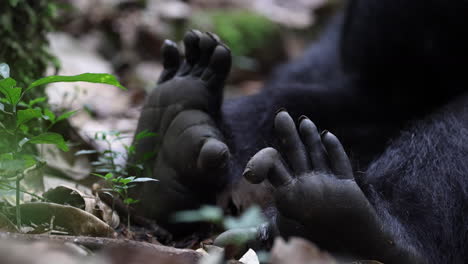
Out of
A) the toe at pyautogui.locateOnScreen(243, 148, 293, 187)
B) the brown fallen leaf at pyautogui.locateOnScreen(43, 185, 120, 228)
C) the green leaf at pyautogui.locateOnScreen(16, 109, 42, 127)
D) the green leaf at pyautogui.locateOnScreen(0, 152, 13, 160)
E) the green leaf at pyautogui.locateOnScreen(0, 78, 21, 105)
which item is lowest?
the brown fallen leaf at pyautogui.locateOnScreen(43, 185, 120, 228)

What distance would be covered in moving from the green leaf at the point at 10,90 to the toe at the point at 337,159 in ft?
2.06

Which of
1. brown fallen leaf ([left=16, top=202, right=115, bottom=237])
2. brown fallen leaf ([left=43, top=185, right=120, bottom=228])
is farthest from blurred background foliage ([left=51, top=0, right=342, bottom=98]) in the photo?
brown fallen leaf ([left=16, top=202, right=115, bottom=237])

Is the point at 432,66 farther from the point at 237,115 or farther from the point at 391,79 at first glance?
the point at 237,115

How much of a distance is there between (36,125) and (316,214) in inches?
37.4

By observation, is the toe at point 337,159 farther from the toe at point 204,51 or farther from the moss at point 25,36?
the moss at point 25,36

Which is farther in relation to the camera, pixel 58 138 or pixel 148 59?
pixel 148 59

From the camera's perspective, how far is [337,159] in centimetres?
97

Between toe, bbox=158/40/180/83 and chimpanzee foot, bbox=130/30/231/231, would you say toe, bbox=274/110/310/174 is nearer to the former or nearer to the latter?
chimpanzee foot, bbox=130/30/231/231

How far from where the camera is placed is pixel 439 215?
1.08 m

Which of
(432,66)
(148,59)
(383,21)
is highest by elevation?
(383,21)

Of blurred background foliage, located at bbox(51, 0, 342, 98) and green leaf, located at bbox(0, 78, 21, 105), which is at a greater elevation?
green leaf, located at bbox(0, 78, 21, 105)

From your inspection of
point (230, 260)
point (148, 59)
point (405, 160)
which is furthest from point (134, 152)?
point (148, 59)

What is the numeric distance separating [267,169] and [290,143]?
0.08 metres

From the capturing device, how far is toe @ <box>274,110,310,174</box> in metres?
0.98
